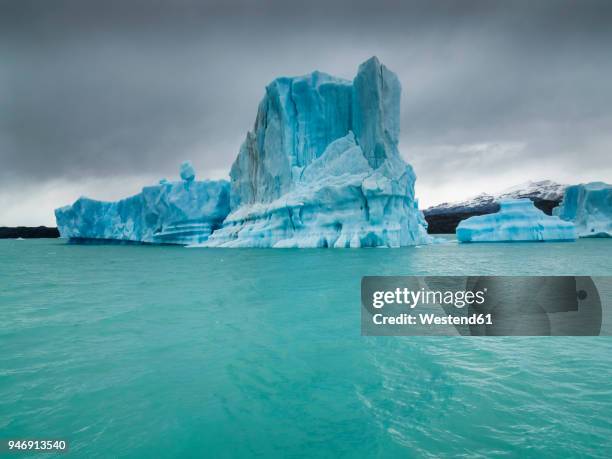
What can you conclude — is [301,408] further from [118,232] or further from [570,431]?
[118,232]

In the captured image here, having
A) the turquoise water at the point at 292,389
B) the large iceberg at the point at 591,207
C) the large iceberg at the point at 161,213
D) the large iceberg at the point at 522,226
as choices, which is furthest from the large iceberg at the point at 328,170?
the large iceberg at the point at 591,207

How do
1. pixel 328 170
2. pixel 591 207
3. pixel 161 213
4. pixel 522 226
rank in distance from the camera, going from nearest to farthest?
pixel 328 170 < pixel 522 226 < pixel 591 207 < pixel 161 213

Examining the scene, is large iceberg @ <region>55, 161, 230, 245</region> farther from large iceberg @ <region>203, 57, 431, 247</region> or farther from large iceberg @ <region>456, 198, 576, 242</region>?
large iceberg @ <region>456, 198, 576, 242</region>

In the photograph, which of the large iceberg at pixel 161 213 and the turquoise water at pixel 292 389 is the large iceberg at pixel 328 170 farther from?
the turquoise water at pixel 292 389

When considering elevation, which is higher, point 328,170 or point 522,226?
point 328,170

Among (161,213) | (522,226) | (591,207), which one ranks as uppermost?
(161,213)

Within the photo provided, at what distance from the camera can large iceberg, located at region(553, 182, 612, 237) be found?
33.9 m

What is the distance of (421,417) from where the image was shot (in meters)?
2.58

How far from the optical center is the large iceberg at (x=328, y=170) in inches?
938

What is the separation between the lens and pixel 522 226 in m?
30.3

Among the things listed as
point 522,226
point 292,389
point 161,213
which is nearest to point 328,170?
point 522,226

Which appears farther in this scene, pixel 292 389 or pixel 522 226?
pixel 522 226

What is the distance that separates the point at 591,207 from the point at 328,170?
28.6 m

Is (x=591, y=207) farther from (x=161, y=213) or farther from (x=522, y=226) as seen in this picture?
(x=161, y=213)
